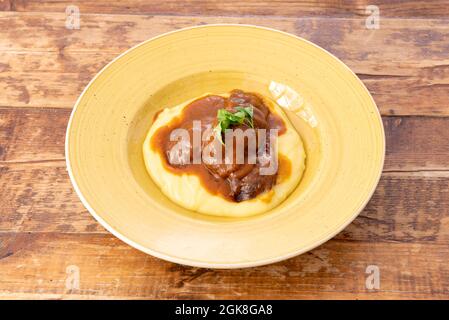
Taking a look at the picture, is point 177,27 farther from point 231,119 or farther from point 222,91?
point 231,119

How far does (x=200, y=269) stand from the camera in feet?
7.39

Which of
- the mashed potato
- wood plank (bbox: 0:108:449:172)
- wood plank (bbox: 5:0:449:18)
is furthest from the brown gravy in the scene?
wood plank (bbox: 5:0:449:18)

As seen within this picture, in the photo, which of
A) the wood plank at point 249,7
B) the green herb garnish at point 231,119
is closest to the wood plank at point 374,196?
the green herb garnish at point 231,119

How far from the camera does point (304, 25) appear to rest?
3.38m

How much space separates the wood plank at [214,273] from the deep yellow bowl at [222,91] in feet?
0.89

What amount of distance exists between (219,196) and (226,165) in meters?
0.16

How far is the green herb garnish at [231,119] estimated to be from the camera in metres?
2.38

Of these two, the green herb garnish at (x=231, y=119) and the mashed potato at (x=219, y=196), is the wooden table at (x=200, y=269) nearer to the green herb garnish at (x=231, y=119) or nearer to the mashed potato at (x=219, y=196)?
the mashed potato at (x=219, y=196)

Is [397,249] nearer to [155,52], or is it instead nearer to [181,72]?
[181,72]

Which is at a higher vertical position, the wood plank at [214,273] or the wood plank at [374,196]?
the wood plank at [374,196]

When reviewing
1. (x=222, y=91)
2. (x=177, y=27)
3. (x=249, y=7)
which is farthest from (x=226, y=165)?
(x=249, y=7)

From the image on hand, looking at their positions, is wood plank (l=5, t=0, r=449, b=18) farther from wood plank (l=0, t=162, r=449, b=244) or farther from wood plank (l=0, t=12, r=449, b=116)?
wood plank (l=0, t=162, r=449, b=244)

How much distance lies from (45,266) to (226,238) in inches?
34.0

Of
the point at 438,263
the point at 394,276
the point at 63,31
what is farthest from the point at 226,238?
the point at 63,31
